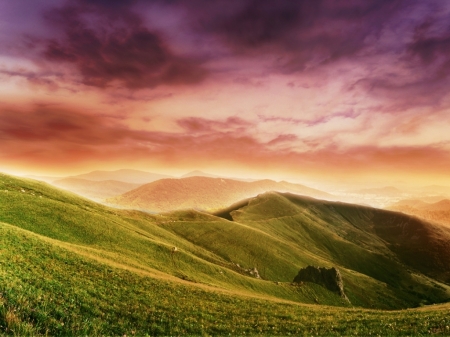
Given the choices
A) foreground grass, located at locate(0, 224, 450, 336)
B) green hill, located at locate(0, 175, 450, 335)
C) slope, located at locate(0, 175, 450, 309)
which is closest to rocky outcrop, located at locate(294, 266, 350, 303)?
green hill, located at locate(0, 175, 450, 335)

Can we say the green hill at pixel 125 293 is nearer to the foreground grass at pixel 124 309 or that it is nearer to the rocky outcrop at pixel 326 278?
the foreground grass at pixel 124 309

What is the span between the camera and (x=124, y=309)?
22078 mm

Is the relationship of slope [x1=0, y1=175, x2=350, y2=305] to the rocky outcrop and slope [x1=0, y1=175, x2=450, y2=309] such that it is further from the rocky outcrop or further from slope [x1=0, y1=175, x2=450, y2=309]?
the rocky outcrop

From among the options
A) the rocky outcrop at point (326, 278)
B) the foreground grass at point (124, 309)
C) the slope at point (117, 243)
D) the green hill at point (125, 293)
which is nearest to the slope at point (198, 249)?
the slope at point (117, 243)

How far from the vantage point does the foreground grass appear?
51.3 feet

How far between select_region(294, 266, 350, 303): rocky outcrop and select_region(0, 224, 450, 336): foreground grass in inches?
2526

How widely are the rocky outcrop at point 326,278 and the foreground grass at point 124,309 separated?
2526 inches

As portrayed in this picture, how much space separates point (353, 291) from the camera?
111 m

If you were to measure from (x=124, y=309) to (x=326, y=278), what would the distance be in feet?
279

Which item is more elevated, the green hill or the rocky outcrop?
the green hill

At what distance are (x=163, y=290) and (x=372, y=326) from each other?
2290cm

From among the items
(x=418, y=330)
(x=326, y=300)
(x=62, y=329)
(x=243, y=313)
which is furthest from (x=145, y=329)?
(x=326, y=300)

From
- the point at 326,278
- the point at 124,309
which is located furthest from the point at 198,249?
the point at 124,309

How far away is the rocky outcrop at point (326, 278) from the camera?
280ft
